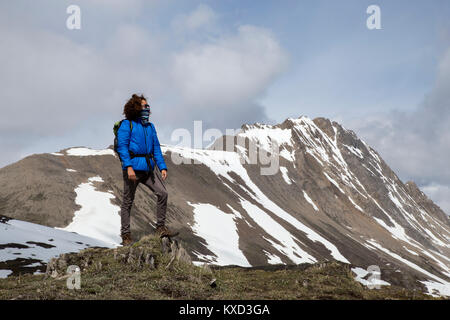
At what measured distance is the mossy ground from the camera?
8703 millimetres

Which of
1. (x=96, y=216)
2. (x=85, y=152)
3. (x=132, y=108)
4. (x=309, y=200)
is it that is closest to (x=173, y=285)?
(x=132, y=108)

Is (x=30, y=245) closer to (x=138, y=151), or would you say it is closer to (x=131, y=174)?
(x=138, y=151)

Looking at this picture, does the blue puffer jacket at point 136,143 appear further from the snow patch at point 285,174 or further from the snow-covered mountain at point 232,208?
the snow patch at point 285,174

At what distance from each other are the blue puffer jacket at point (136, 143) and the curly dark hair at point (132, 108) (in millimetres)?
191

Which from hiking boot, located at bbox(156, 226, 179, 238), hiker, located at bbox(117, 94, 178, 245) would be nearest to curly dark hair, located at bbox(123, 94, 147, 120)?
hiker, located at bbox(117, 94, 178, 245)

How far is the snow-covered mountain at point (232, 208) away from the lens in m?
73.2

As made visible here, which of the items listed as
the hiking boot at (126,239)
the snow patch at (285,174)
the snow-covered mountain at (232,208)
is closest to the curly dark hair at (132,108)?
the hiking boot at (126,239)

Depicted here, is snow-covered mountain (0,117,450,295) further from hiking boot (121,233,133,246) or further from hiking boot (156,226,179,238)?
hiking boot (121,233,133,246)
